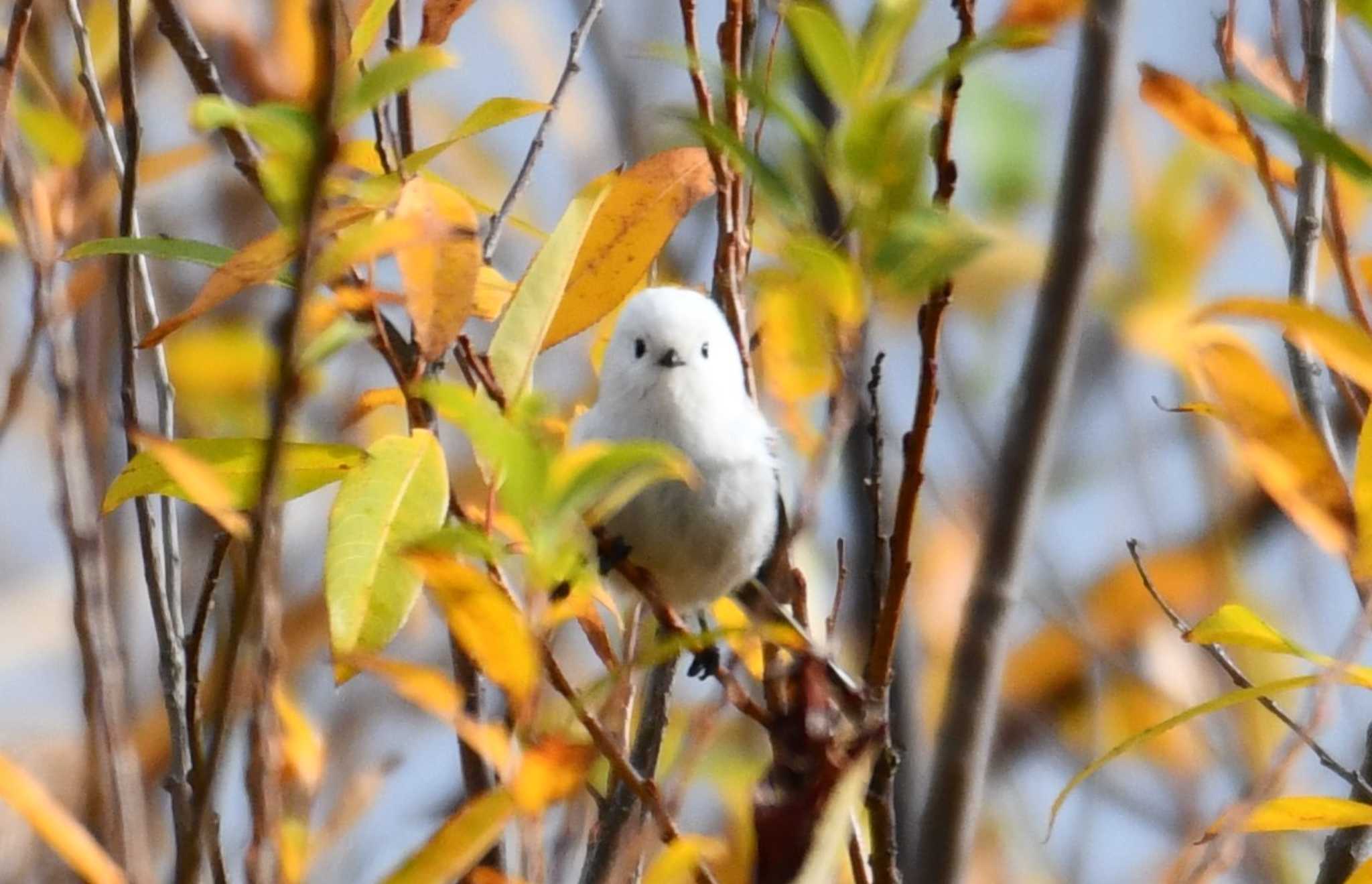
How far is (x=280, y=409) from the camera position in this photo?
53 centimetres

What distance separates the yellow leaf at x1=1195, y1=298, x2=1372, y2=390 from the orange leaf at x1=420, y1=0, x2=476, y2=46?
18.5 inches

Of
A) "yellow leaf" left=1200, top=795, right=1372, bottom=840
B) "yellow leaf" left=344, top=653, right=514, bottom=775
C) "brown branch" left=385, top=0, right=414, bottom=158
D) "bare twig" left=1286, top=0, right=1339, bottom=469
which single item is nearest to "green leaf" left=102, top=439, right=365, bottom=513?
"yellow leaf" left=344, top=653, right=514, bottom=775

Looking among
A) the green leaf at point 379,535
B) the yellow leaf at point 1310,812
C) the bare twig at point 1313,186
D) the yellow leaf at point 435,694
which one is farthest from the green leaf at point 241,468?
the bare twig at point 1313,186

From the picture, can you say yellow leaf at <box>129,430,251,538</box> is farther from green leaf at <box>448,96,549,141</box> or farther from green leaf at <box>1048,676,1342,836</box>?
green leaf at <box>1048,676,1342,836</box>

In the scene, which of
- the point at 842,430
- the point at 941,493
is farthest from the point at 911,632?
the point at 842,430

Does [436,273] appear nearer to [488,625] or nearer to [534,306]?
[534,306]

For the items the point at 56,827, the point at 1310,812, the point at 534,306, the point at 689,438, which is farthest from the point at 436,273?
the point at 689,438

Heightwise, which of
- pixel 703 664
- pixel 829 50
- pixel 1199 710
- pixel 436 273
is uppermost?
pixel 829 50

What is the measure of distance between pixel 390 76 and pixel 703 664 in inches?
31.5

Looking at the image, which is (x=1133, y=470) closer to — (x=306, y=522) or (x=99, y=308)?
(x=99, y=308)

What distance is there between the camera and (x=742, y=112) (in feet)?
3.44

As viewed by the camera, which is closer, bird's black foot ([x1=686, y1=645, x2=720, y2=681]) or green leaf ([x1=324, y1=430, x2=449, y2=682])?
green leaf ([x1=324, y1=430, x2=449, y2=682])

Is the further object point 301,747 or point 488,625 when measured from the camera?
point 301,747

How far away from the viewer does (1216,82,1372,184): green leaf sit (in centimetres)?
68
